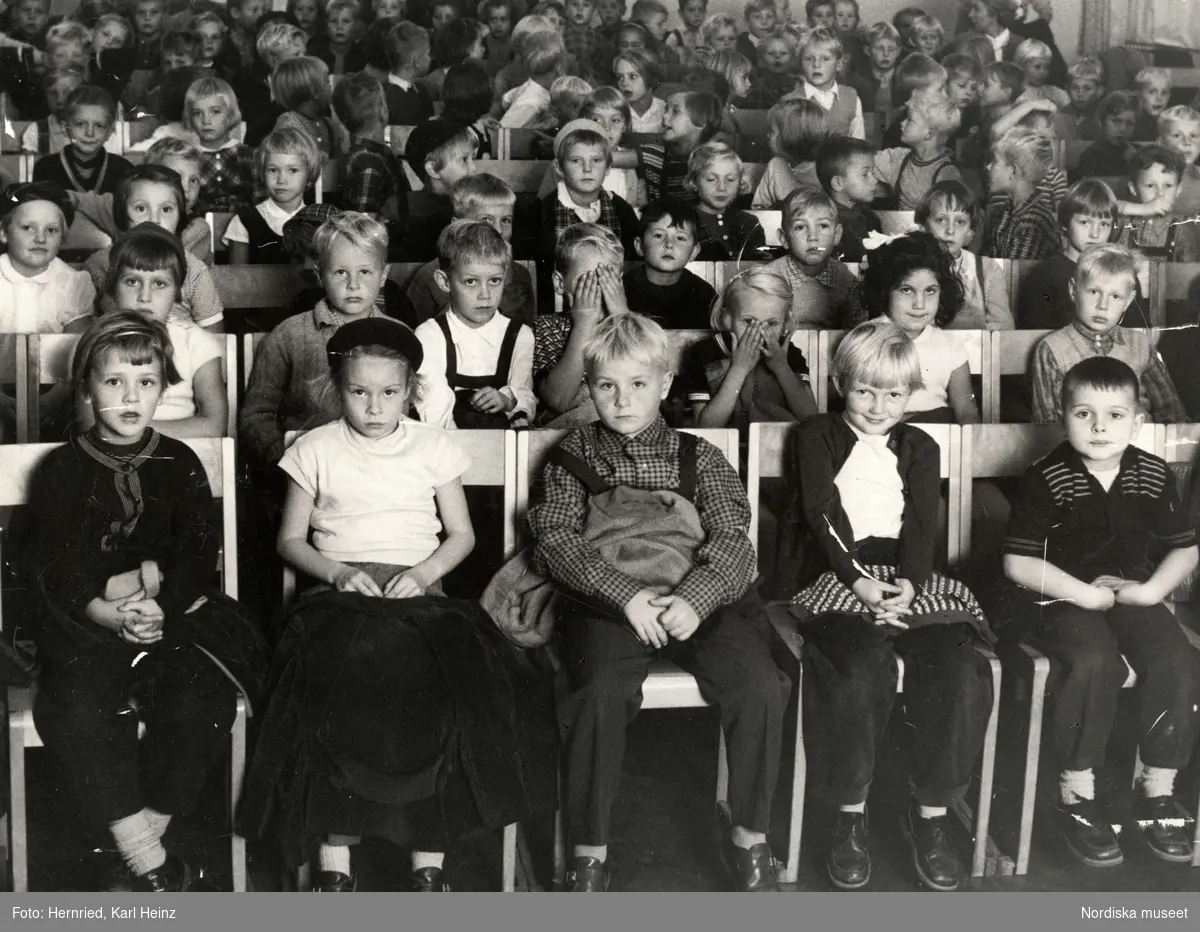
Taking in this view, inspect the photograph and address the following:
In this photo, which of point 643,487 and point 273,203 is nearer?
point 643,487

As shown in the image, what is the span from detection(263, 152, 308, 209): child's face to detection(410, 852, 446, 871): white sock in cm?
207

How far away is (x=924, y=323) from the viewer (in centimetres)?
292

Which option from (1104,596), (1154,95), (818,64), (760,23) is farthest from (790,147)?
(1104,596)

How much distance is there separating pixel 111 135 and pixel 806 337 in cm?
227

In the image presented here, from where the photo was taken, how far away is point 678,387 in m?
2.92

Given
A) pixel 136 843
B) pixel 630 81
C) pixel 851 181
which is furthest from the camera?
pixel 630 81

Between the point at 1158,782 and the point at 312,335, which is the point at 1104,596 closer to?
the point at 1158,782

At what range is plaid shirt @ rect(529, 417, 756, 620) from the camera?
2.19 m

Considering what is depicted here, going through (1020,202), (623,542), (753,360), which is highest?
(1020,202)

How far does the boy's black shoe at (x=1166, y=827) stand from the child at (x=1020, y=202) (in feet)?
6.11

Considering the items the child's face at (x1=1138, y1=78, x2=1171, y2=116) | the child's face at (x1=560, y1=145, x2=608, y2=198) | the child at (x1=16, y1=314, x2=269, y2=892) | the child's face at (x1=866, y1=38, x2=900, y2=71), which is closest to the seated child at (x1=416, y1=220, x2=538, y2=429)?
the child at (x1=16, y1=314, x2=269, y2=892)

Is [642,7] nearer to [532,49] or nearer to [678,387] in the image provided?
[532,49]

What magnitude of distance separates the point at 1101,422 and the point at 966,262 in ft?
4.12
